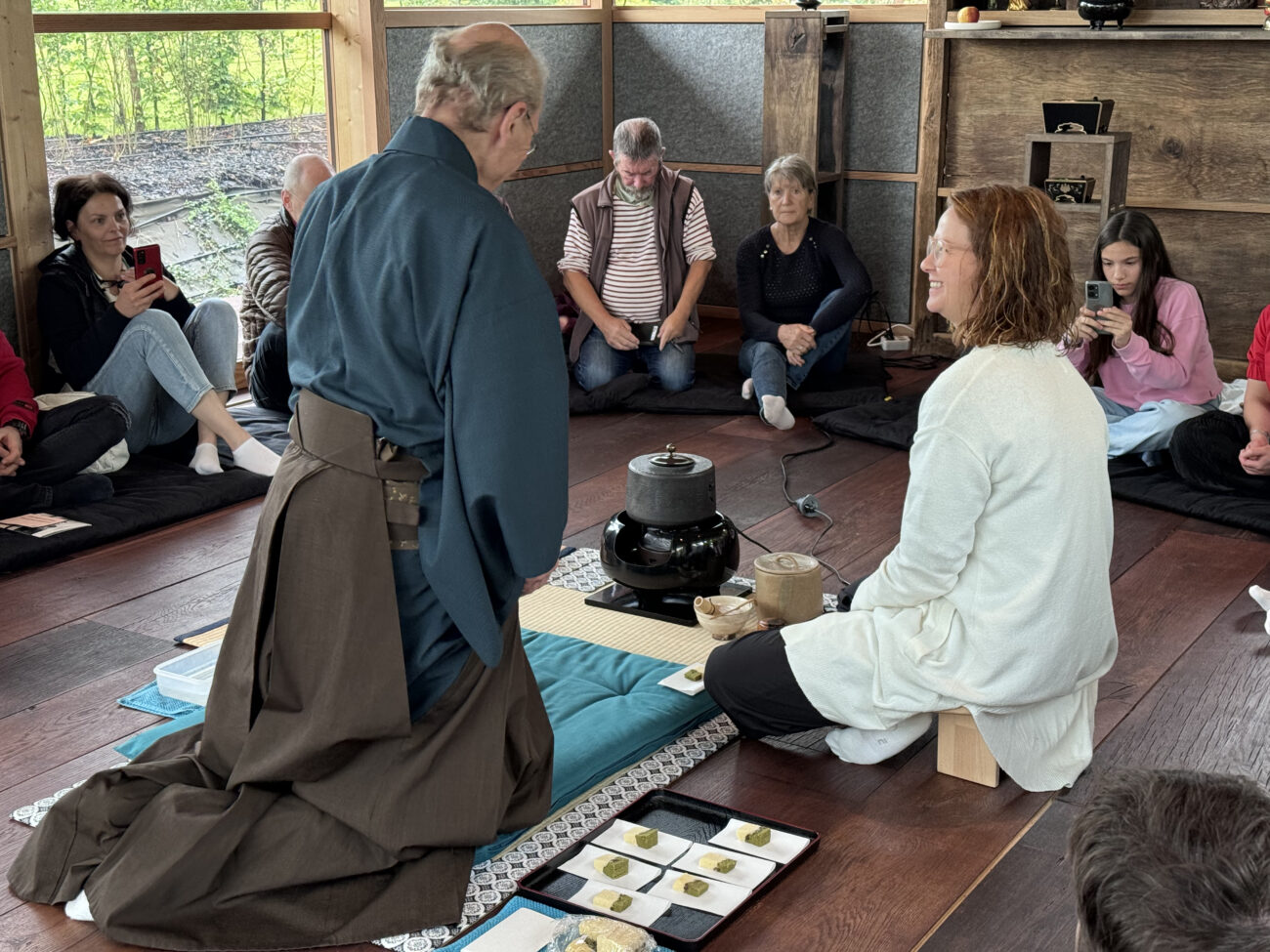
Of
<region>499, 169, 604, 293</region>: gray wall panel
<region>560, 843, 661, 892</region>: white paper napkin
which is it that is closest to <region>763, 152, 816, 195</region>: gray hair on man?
<region>499, 169, 604, 293</region>: gray wall panel

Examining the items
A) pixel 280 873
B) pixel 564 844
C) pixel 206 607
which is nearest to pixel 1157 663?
pixel 564 844

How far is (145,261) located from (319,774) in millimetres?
2586

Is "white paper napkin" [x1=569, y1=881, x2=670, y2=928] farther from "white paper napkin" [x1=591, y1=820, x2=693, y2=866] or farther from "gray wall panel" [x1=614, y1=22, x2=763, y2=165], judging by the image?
"gray wall panel" [x1=614, y1=22, x2=763, y2=165]

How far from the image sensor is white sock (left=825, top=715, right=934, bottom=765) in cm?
256

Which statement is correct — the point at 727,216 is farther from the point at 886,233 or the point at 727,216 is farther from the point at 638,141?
the point at 638,141

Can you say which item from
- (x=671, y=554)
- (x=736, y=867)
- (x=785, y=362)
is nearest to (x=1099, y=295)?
(x=785, y=362)

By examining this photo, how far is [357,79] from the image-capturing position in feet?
17.9

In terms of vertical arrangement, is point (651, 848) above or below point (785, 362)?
below

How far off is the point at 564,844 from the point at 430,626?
423 mm

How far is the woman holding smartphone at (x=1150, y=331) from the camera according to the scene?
4176 millimetres

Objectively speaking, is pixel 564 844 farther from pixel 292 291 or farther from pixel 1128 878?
pixel 1128 878

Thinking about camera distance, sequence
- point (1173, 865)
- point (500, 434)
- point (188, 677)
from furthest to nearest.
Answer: point (188, 677) < point (500, 434) < point (1173, 865)

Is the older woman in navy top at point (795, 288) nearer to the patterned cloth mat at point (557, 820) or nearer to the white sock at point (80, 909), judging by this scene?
the patterned cloth mat at point (557, 820)

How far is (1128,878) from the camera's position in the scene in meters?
0.85
